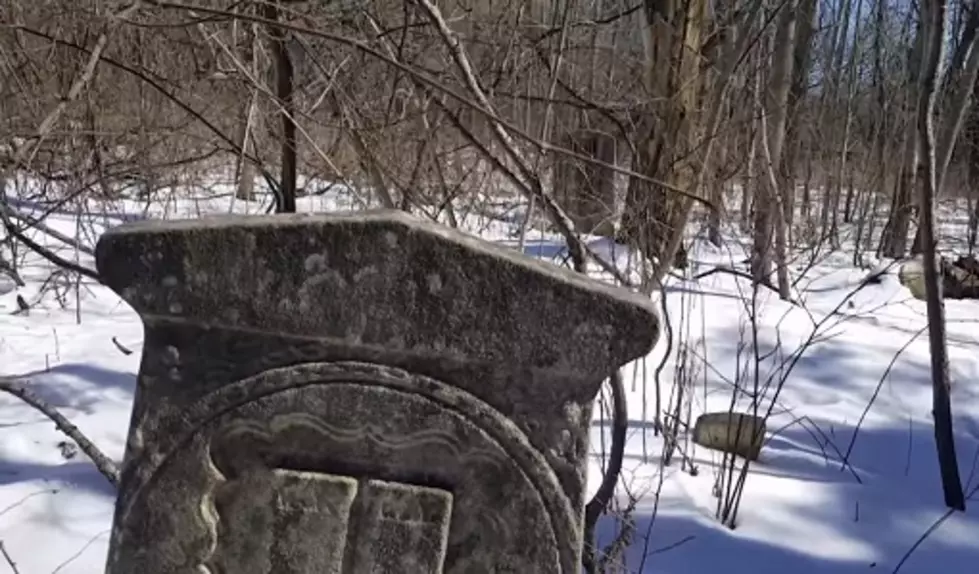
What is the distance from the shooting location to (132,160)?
141 inches

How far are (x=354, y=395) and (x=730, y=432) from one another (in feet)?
7.68

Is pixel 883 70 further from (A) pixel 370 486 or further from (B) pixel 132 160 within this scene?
(A) pixel 370 486

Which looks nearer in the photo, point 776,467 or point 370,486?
point 370,486

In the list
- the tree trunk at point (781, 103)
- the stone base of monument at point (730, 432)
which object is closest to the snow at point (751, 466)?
the stone base of monument at point (730, 432)

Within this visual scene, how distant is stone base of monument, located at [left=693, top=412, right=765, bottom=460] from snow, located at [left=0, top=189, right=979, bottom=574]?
0.18ft

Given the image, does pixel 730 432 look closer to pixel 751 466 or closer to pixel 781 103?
pixel 751 466

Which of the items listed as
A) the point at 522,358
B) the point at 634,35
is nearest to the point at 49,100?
the point at 522,358

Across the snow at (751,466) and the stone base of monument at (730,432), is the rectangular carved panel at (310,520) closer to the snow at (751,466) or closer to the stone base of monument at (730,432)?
the snow at (751,466)

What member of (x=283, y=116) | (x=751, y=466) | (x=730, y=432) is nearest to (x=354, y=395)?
(x=283, y=116)

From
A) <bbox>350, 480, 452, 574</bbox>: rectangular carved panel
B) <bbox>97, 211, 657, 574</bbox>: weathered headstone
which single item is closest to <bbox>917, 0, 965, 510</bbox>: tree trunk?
<bbox>97, 211, 657, 574</bbox>: weathered headstone

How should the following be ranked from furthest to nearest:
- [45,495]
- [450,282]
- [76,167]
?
[76,167], [45,495], [450,282]

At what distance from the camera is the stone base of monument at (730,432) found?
128 inches

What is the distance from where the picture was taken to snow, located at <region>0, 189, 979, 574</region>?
2830 mm

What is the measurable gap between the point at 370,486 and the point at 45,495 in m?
2.01
